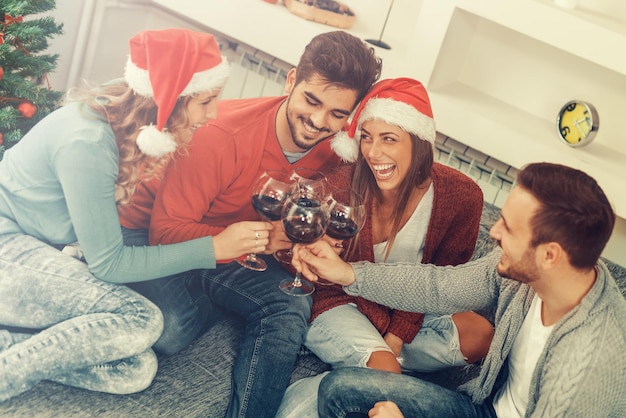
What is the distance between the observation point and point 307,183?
4.91ft

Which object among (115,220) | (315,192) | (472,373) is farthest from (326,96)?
(472,373)

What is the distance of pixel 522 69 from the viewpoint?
206cm

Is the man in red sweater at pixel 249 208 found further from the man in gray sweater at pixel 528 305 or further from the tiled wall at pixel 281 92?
the tiled wall at pixel 281 92

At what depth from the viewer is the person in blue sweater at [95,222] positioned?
1.23 m

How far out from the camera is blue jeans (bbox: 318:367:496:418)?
4.48ft

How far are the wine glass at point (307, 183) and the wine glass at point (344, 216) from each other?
3 centimetres

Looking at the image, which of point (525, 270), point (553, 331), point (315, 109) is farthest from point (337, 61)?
point (553, 331)

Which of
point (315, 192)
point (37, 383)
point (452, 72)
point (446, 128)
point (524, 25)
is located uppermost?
point (524, 25)

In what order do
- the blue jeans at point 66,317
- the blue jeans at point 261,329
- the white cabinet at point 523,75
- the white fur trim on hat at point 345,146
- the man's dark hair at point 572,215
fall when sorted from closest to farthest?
the man's dark hair at point 572,215 → the blue jeans at point 66,317 → the blue jeans at point 261,329 → the white fur trim on hat at point 345,146 → the white cabinet at point 523,75

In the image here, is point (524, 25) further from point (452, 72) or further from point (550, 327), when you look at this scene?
point (550, 327)

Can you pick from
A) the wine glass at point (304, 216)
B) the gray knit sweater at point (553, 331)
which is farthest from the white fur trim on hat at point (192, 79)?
the gray knit sweater at point (553, 331)

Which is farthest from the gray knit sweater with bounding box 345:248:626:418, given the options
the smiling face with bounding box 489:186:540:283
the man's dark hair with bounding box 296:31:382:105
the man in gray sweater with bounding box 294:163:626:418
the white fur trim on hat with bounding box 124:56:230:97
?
the white fur trim on hat with bounding box 124:56:230:97

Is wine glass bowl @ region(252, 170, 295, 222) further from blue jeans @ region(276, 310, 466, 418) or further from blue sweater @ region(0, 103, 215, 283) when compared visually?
blue jeans @ region(276, 310, 466, 418)

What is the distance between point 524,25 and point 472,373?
874 millimetres
